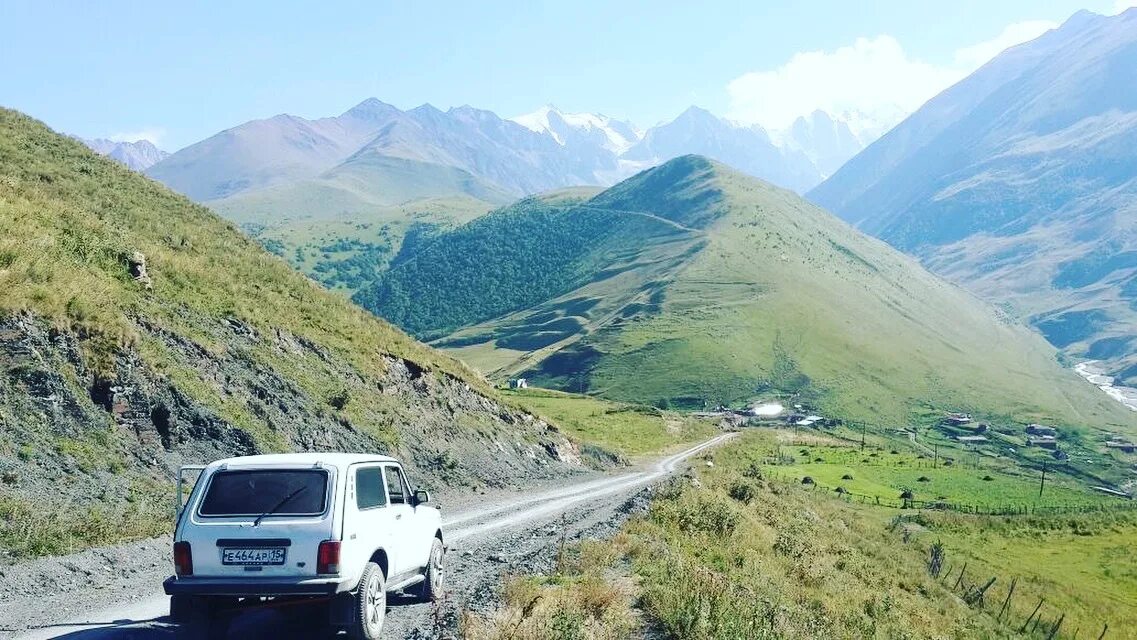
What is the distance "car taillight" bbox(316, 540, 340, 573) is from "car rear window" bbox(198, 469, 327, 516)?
48 centimetres

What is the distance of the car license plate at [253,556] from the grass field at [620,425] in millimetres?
60503

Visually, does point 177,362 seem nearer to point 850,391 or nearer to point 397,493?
point 397,493

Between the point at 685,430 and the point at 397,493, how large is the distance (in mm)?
Result: 98914

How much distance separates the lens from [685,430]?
109m

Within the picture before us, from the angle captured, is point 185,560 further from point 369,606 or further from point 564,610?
point 564,610

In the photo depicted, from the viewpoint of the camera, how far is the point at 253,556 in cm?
1007

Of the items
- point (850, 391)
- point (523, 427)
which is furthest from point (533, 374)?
point (523, 427)

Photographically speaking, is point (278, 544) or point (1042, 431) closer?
point (278, 544)

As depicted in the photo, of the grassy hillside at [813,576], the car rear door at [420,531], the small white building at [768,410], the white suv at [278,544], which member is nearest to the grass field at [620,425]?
the grassy hillside at [813,576]

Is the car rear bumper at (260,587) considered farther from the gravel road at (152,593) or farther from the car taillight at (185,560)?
the gravel road at (152,593)

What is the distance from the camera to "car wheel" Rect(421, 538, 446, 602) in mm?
13750

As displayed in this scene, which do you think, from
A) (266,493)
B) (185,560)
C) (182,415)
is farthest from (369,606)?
(182,415)

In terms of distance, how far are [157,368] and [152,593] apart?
12.4 meters

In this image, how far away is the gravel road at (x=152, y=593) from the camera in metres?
11.4
